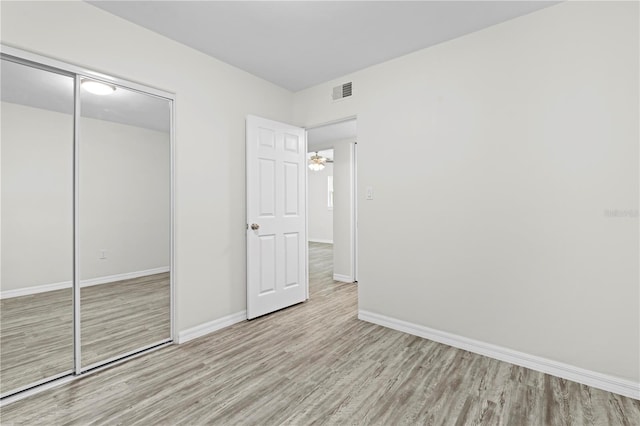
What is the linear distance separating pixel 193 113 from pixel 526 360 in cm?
340

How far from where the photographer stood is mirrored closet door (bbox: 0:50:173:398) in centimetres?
198

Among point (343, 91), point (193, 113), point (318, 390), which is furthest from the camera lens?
point (343, 91)

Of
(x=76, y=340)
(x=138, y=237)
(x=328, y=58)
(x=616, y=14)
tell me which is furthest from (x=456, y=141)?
(x=76, y=340)

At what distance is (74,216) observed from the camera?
217 cm

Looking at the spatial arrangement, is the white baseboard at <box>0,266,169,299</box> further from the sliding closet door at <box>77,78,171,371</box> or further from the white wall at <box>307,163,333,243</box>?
the white wall at <box>307,163,333,243</box>

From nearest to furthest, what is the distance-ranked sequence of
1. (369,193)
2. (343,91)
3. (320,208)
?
(369,193) → (343,91) → (320,208)

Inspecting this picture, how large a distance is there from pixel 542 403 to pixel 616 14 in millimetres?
2499

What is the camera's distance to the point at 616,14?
1959 millimetres

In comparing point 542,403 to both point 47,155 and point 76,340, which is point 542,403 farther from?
point 47,155

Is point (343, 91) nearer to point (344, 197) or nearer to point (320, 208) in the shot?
point (344, 197)

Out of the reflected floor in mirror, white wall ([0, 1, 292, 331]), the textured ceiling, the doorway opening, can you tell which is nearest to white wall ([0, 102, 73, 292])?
the reflected floor in mirror

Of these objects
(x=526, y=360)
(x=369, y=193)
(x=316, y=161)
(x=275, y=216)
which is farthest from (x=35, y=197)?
(x=316, y=161)

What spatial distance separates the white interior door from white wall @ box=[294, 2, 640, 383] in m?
0.95

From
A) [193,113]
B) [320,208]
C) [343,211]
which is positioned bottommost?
[343,211]
